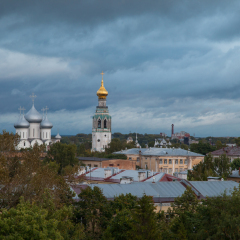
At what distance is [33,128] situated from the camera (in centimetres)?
9012

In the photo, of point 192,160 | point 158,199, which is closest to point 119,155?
point 192,160

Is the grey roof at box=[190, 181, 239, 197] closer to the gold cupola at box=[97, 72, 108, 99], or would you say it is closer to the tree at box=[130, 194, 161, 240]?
the tree at box=[130, 194, 161, 240]

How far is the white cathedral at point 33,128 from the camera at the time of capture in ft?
288

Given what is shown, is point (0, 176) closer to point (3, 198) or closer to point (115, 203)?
point (3, 198)

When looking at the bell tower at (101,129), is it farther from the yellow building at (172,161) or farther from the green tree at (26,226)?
the green tree at (26,226)

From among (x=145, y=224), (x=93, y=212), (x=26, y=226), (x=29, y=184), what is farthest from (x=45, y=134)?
(x=26, y=226)

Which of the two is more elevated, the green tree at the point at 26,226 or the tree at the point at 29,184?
the tree at the point at 29,184

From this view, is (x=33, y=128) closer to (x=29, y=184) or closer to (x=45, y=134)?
(x=45, y=134)

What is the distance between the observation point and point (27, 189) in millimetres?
21797

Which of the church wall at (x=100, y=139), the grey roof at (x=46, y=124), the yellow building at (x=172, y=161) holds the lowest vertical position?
the yellow building at (x=172, y=161)

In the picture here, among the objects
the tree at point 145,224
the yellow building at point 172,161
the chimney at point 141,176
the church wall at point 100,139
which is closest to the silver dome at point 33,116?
the church wall at point 100,139

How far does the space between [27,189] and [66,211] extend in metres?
2.71

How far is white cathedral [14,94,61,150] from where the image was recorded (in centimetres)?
8788

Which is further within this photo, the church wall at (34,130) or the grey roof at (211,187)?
the church wall at (34,130)
